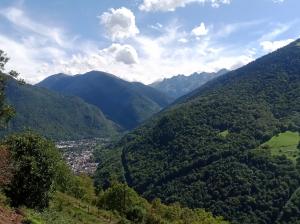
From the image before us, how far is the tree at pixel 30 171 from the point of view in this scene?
1564 inches

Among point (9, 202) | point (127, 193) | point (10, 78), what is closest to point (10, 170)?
point (9, 202)

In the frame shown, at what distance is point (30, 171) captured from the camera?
1555 inches

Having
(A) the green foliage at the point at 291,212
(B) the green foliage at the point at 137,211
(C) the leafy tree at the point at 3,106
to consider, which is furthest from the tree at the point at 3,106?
(A) the green foliage at the point at 291,212

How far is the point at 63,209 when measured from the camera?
51.1 m

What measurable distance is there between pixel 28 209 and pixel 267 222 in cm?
15486

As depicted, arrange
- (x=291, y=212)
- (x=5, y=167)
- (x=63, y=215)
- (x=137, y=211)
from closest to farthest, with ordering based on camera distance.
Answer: (x=5, y=167) < (x=63, y=215) < (x=137, y=211) < (x=291, y=212)

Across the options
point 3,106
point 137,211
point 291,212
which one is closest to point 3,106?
point 3,106

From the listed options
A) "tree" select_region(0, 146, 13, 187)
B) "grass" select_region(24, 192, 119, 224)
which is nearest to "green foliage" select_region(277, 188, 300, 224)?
"grass" select_region(24, 192, 119, 224)

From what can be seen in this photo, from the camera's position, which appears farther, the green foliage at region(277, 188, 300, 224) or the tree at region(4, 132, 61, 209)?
the green foliage at region(277, 188, 300, 224)

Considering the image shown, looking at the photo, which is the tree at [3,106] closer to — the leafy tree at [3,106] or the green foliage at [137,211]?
the leafy tree at [3,106]

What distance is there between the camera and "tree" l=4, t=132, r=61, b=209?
3972cm

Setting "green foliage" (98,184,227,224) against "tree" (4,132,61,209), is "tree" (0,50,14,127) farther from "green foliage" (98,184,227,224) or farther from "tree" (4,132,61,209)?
"green foliage" (98,184,227,224)

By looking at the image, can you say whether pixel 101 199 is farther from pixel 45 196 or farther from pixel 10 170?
pixel 10 170

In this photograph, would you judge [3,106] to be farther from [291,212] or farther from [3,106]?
[291,212]
